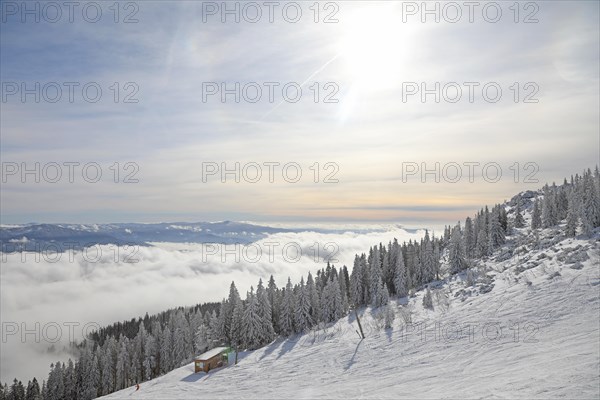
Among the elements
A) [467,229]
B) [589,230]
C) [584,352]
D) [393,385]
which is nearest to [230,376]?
[393,385]

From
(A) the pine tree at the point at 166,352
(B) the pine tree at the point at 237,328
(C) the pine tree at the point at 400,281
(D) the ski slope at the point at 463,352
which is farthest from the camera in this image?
(A) the pine tree at the point at 166,352

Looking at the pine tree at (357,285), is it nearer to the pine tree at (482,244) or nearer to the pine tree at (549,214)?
the pine tree at (482,244)

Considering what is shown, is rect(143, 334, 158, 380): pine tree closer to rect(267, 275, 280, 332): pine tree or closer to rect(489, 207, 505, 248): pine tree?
rect(267, 275, 280, 332): pine tree

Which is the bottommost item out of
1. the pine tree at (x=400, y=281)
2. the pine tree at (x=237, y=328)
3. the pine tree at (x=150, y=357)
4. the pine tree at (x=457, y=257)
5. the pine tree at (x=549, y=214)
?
the pine tree at (x=150, y=357)

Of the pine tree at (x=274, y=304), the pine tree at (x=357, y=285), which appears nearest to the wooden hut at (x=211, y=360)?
the pine tree at (x=274, y=304)

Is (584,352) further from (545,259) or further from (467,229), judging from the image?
(467,229)

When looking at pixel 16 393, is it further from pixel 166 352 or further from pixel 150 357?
pixel 166 352

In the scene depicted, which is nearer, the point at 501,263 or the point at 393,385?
the point at 393,385
